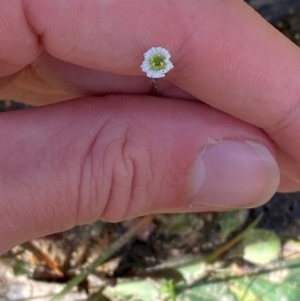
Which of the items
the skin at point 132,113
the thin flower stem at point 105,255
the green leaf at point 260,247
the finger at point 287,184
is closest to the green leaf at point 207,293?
the green leaf at point 260,247

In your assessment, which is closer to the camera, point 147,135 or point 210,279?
point 147,135

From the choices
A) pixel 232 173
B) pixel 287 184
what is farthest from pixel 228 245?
pixel 232 173

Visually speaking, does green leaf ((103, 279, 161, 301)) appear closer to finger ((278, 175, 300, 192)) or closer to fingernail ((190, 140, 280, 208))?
finger ((278, 175, 300, 192))

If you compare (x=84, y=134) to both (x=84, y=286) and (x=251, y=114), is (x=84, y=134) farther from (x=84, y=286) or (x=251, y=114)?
(x=84, y=286)

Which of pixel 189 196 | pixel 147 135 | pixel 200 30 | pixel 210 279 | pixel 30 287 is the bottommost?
pixel 30 287

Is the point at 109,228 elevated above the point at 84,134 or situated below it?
below

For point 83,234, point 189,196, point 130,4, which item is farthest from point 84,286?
point 130,4
